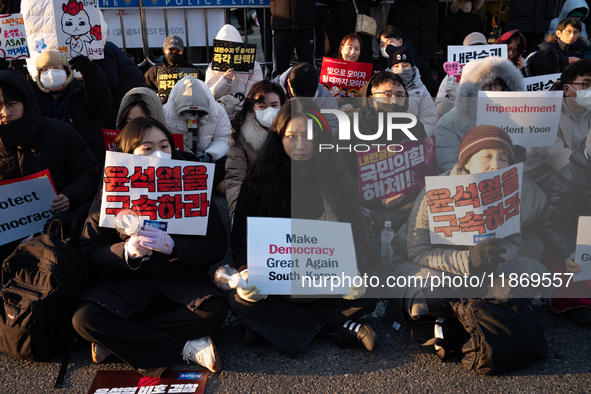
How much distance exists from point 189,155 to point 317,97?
1.98m

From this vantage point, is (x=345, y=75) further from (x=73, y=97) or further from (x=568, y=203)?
(x=568, y=203)

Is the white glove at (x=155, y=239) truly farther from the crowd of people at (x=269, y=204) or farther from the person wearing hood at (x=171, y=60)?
the person wearing hood at (x=171, y=60)

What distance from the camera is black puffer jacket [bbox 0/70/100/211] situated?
350cm

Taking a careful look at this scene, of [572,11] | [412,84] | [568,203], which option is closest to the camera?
[568,203]

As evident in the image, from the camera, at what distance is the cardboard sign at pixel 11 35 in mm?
4887

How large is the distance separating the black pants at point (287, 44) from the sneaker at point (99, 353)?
4959mm

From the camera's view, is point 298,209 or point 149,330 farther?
point 298,209

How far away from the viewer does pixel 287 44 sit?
6973mm

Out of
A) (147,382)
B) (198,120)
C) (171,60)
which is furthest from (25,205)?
(171,60)

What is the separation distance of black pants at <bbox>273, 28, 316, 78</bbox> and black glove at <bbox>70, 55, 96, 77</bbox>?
128 inches

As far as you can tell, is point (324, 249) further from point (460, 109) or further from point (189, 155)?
point (460, 109)

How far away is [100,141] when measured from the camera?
454cm

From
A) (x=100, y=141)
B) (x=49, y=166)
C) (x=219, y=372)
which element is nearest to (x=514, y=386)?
(x=219, y=372)

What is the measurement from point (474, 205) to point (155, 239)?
1832 millimetres
